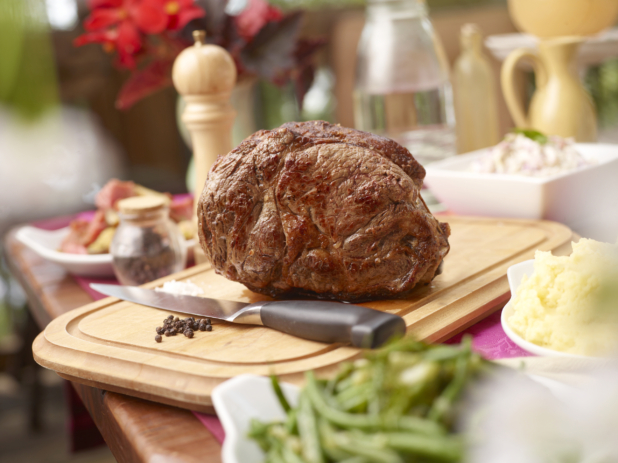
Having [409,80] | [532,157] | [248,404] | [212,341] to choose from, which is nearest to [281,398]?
[248,404]

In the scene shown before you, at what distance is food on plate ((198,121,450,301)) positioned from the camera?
4.87 feet

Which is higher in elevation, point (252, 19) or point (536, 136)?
point (252, 19)

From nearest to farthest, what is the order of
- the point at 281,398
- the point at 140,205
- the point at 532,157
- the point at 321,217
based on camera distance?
the point at 281,398
the point at 321,217
the point at 140,205
the point at 532,157

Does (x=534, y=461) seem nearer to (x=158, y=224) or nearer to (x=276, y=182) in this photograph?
(x=276, y=182)

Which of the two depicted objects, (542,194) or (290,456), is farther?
(542,194)

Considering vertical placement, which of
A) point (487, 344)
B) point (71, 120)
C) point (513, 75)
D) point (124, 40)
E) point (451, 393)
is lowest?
point (487, 344)

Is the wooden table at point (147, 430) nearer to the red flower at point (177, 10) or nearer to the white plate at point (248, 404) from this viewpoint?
the white plate at point (248, 404)

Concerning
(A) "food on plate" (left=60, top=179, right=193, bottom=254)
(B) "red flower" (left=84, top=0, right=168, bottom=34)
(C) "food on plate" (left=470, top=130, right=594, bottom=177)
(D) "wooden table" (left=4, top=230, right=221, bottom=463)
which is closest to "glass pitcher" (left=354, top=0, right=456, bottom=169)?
(C) "food on plate" (left=470, top=130, right=594, bottom=177)

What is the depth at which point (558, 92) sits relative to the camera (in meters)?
2.61

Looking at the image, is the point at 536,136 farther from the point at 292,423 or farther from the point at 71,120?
the point at 71,120

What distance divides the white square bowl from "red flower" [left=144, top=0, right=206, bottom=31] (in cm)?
110

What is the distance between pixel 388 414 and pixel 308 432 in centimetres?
11

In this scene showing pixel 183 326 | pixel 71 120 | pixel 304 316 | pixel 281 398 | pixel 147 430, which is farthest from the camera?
pixel 71 120

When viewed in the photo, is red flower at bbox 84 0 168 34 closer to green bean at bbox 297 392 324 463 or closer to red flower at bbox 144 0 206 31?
red flower at bbox 144 0 206 31
